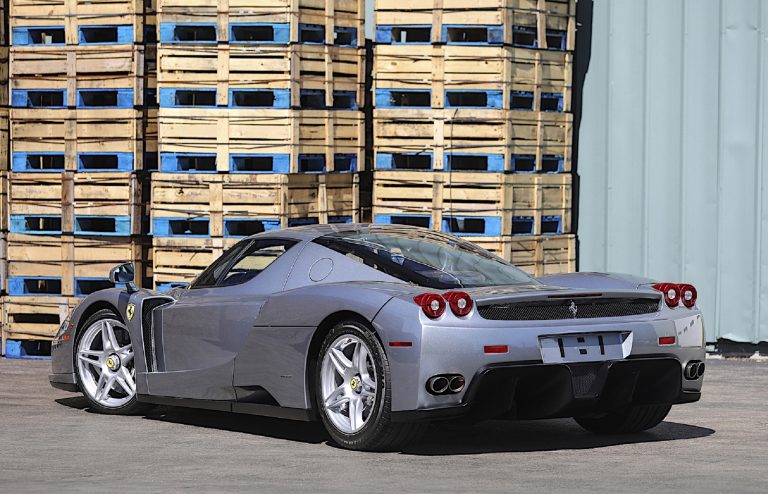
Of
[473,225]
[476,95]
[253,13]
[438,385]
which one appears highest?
[253,13]

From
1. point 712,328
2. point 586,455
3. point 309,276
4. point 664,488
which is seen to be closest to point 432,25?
point 712,328

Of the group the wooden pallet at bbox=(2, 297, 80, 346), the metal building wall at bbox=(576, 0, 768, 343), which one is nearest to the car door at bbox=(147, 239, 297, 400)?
the wooden pallet at bbox=(2, 297, 80, 346)

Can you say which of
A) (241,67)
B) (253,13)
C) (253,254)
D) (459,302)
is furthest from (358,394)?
(253,13)

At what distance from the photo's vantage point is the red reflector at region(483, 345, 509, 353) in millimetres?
6816

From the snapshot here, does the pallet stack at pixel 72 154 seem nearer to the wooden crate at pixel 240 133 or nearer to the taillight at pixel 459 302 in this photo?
the wooden crate at pixel 240 133

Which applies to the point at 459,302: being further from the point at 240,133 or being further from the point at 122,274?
the point at 240,133

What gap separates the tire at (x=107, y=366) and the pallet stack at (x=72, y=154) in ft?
14.4

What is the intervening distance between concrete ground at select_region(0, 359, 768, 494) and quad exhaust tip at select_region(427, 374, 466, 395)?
0.35 meters

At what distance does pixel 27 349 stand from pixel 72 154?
6.25 ft

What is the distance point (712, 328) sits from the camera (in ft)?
46.5

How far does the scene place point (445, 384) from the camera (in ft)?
22.4

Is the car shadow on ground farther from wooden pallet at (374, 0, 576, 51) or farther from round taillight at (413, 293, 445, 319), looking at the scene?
wooden pallet at (374, 0, 576, 51)

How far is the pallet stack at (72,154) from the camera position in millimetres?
13500

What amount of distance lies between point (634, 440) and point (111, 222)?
7252 millimetres
